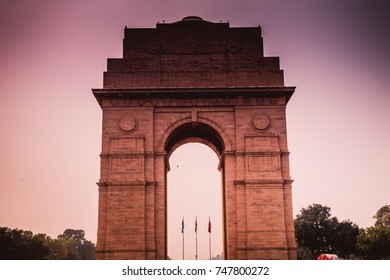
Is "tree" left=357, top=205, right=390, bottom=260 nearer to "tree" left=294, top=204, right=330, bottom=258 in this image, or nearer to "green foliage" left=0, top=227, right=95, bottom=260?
"tree" left=294, top=204, right=330, bottom=258

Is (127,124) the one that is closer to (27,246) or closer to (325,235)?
(27,246)

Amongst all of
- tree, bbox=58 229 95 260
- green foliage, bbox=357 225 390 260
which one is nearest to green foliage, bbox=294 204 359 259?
green foliage, bbox=357 225 390 260

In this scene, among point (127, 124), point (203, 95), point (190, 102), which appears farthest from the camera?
point (190, 102)

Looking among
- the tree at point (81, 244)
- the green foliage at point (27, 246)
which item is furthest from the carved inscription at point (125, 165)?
the tree at point (81, 244)

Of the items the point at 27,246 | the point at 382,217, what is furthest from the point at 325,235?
the point at 27,246

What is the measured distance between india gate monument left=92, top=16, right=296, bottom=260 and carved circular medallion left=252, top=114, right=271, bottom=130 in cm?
6

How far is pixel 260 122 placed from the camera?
94.9ft

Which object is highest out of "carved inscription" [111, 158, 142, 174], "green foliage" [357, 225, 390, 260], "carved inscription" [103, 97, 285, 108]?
"carved inscription" [103, 97, 285, 108]

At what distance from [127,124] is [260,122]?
7.36 meters

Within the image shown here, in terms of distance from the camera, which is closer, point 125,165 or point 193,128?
point 125,165

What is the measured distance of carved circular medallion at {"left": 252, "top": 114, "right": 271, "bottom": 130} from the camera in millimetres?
28812
